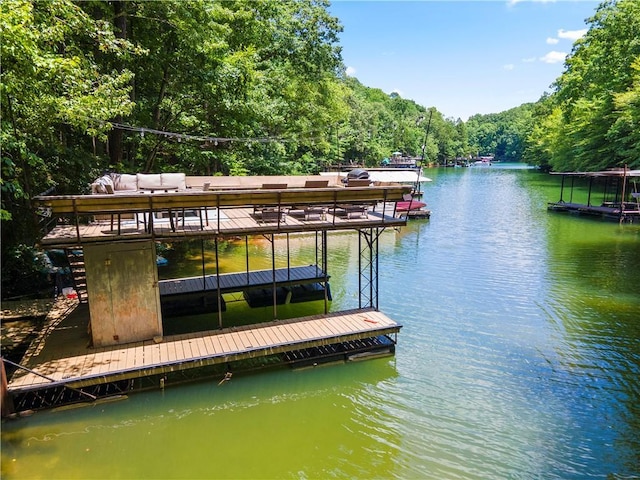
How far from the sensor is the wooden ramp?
28.4 ft

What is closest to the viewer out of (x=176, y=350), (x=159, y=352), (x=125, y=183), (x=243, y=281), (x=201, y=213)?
(x=159, y=352)

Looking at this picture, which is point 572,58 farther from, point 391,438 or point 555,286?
point 391,438

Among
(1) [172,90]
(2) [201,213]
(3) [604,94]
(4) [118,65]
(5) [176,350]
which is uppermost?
(3) [604,94]

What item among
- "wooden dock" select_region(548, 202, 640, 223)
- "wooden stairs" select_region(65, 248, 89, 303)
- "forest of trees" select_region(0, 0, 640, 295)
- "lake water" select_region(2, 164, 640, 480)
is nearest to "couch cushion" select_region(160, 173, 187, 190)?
"forest of trees" select_region(0, 0, 640, 295)

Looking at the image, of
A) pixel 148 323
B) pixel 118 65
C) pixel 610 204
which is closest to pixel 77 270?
pixel 148 323

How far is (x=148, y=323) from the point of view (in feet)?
33.2

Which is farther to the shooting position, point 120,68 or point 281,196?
point 120,68

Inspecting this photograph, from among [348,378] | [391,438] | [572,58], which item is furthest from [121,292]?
[572,58]

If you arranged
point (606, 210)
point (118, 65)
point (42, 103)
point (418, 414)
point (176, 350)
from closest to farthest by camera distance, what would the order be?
point (418, 414)
point (176, 350)
point (42, 103)
point (118, 65)
point (606, 210)

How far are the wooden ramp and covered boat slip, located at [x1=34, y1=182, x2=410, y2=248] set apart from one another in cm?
248

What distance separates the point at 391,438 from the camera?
28.3 ft

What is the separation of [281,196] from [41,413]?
6622 mm

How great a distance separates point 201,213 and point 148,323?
2857 mm

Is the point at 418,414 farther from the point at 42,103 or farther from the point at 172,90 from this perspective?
the point at 172,90
